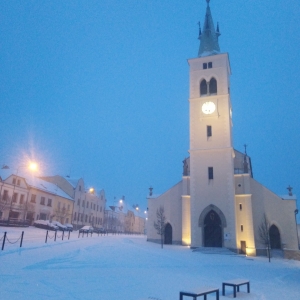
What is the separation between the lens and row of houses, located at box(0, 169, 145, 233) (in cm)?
4500

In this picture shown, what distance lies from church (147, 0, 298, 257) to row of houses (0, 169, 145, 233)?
22.6 meters

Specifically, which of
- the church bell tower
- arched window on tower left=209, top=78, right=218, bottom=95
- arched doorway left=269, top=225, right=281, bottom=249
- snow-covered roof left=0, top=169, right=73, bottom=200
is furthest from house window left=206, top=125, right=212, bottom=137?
snow-covered roof left=0, top=169, right=73, bottom=200

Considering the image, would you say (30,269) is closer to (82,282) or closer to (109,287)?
(82,282)

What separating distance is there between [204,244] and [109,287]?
2387 centimetres

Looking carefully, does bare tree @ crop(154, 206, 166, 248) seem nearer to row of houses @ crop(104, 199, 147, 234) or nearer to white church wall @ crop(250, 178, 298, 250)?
white church wall @ crop(250, 178, 298, 250)

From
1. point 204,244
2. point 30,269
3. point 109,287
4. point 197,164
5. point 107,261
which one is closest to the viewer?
point 109,287

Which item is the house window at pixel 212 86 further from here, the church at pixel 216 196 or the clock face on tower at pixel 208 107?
the clock face on tower at pixel 208 107

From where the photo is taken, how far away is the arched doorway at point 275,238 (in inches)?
1300

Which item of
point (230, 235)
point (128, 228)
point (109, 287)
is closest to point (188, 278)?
point (109, 287)

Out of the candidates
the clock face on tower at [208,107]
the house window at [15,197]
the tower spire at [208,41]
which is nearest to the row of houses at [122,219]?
the house window at [15,197]

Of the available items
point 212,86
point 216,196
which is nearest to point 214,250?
point 216,196

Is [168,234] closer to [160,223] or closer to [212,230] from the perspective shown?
[160,223]

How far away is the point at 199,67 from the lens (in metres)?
38.5

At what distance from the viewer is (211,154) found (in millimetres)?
34188
